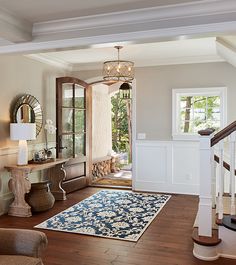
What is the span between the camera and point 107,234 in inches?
145

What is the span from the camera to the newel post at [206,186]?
3041mm

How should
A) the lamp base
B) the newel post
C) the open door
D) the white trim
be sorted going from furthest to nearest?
the open door → the lamp base → the newel post → the white trim

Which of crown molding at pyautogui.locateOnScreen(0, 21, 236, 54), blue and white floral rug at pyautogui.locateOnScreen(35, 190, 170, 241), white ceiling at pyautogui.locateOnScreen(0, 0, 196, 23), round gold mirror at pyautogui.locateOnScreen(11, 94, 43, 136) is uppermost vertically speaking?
white ceiling at pyautogui.locateOnScreen(0, 0, 196, 23)

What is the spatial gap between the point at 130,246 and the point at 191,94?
3401mm

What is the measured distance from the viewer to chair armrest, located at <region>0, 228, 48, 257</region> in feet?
6.93

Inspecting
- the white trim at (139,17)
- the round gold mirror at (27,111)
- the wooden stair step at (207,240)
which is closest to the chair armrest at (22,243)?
the wooden stair step at (207,240)

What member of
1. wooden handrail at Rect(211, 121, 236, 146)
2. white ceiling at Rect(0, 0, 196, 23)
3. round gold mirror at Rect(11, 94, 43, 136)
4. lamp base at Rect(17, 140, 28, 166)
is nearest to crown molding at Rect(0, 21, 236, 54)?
white ceiling at Rect(0, 0, 196, 23)

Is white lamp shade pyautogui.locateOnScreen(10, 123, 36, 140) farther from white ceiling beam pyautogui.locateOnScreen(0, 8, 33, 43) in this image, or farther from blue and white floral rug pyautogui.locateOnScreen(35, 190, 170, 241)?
white ceiling beam pyautogui.locateOnScreen(0, 8, 33, 43)

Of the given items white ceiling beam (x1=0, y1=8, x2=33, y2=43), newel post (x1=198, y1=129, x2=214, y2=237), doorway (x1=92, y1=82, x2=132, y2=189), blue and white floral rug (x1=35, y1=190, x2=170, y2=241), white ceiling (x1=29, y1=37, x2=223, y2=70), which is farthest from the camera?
doorway (x1=92, y1=82, x2=132, y2=189)

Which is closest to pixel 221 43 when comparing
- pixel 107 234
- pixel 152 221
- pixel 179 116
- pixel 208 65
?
pixel 208 65

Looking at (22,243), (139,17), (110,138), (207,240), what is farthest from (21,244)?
(110,138)

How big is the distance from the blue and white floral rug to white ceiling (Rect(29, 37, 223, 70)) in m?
2.55

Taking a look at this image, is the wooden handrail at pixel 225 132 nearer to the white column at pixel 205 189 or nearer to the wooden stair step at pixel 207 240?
the white column at pixel 205 189

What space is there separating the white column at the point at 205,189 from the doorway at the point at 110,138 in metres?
3.49
